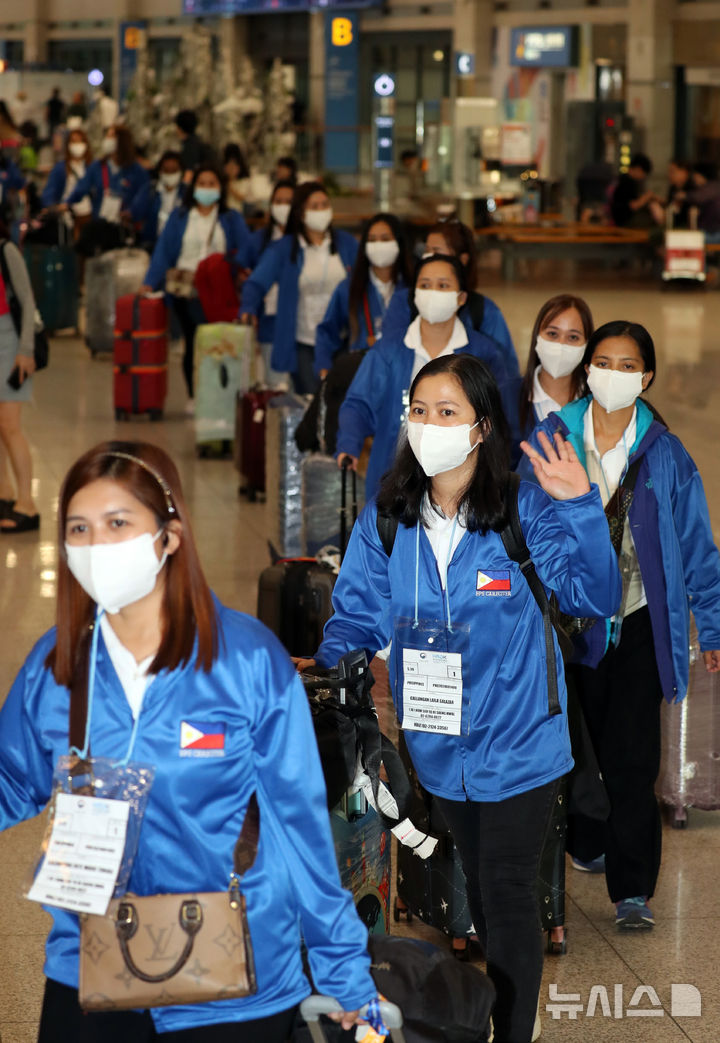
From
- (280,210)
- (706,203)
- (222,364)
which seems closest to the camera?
(222,364)

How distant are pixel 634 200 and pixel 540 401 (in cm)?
2028

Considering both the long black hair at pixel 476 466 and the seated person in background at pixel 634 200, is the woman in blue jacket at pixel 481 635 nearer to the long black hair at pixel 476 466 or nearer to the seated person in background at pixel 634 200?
the long black hair at pixel 476 466

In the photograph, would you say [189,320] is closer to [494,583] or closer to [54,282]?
[54,282]

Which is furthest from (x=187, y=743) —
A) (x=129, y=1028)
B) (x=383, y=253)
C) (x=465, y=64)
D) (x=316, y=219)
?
(x=465, y=64)

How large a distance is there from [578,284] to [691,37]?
9.02 metres

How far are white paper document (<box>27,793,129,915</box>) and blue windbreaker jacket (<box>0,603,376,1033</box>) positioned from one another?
7cm

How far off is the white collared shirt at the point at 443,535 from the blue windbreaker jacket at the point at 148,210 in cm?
1290

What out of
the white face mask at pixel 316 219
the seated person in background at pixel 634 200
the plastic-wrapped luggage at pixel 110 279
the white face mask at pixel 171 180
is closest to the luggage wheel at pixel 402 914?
the white face mask at pixel 316 219

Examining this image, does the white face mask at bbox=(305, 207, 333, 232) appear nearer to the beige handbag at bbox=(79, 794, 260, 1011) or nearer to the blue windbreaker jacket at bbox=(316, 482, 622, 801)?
the blue windbreaker jacket at bbox=(316, 482, 622, 801)

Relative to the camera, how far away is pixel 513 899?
3.08 metres

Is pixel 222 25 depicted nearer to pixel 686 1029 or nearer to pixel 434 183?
pixel 434 183

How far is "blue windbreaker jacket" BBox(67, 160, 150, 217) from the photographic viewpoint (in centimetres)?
1673

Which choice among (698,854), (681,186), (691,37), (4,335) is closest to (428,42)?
(691,37)

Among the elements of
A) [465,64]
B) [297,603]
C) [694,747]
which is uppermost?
[465,64]
